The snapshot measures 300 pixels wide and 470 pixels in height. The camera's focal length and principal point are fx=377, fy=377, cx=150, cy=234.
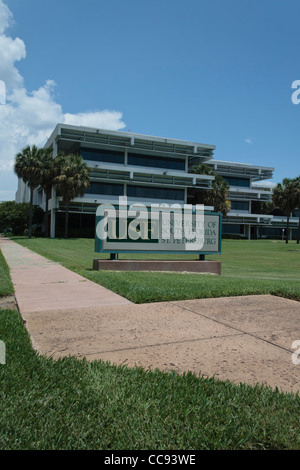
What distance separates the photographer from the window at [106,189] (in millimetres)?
53219

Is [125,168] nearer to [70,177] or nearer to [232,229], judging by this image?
[70,177]

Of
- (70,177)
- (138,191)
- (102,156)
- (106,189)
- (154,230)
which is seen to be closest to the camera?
(154,230)

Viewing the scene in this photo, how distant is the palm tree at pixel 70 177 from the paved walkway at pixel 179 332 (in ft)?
130

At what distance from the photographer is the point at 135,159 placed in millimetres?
57594

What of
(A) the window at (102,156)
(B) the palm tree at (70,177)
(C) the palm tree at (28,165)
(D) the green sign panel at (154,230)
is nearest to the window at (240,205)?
(A) the window at (102,156)

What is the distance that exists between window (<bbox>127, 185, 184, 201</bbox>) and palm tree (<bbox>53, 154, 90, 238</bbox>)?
10234mm

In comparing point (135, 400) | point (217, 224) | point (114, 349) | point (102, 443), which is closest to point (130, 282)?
point (114, 349)

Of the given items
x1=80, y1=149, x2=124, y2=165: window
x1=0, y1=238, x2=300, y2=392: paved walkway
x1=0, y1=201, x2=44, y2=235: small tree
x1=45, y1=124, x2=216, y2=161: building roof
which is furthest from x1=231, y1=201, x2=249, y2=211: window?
x1=0, y1=238, x2=300, y2=392: paved walkway

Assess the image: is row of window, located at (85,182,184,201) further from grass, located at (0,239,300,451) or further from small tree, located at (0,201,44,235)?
grass, located at (0,239,300,451)

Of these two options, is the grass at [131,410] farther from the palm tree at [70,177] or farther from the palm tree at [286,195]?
the palm tree at [286,195]

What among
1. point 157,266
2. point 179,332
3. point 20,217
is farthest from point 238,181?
point 179,332

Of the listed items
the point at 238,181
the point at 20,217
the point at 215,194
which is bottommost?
the point at 20,217

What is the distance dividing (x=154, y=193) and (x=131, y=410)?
5529 centimetres
